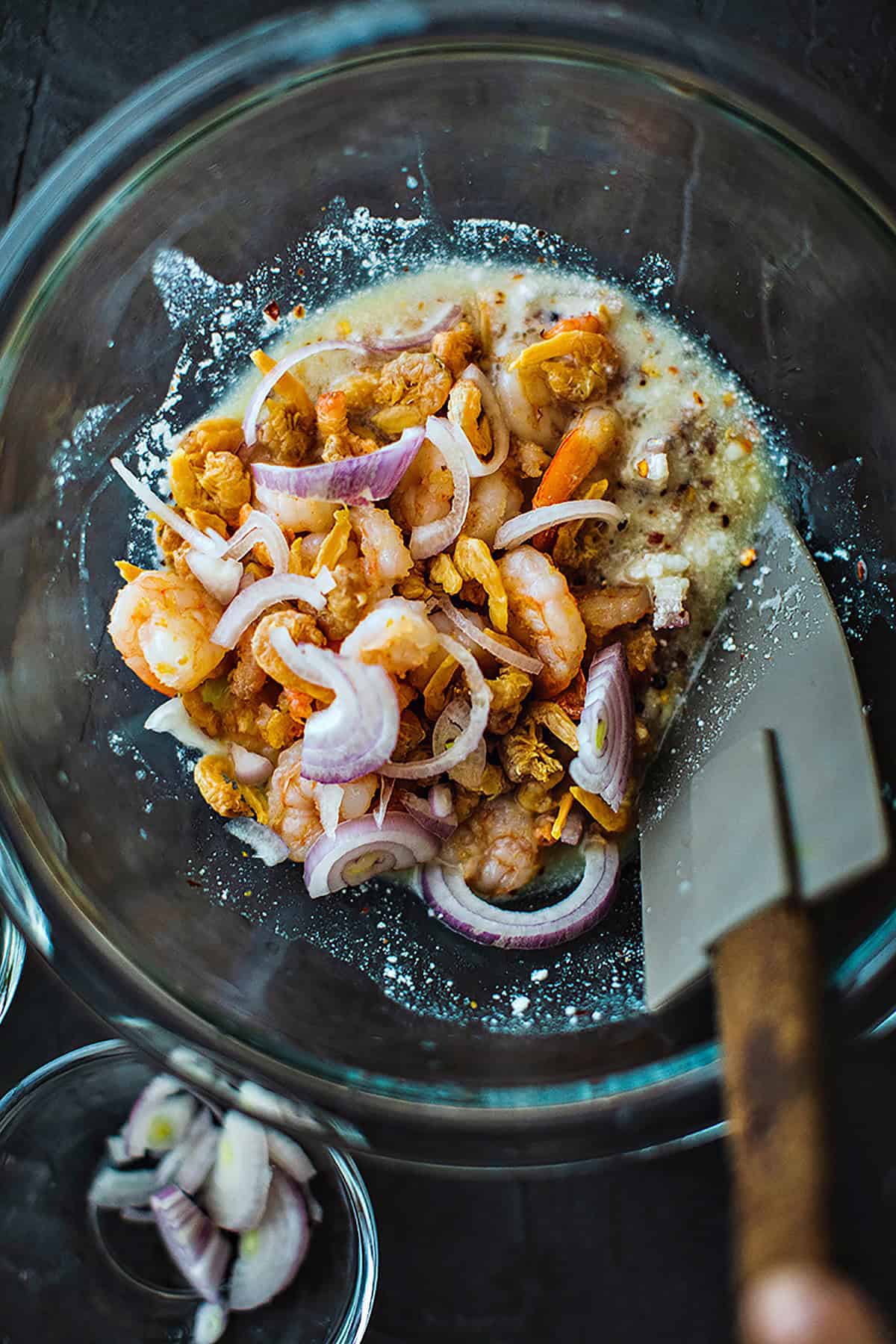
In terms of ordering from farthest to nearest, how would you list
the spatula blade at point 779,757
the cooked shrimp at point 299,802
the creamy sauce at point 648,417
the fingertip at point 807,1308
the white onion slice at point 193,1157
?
the white onion slice at point 193,1157 → the creamy sauce at point 648,417 → the cooked shrimp at point 299,802 → the spatula blade at point 779,757 → the fingertip at point 807,1308

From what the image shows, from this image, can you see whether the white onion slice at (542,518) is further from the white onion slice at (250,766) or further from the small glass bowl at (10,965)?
the small glass bowl at (10,965)

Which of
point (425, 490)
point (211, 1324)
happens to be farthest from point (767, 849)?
point (211, 1324)

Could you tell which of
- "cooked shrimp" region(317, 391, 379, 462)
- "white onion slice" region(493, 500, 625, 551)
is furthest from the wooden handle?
"cooked shrimp" region(317, 391, 379, 462)

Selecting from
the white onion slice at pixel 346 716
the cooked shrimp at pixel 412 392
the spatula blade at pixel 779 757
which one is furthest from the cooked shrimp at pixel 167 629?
the spatula blade at pixel 779 757

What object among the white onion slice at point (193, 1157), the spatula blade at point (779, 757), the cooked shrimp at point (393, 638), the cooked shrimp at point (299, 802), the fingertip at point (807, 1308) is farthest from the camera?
the white onion slice at point (193, 1157)

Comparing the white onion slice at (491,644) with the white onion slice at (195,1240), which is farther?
the white onion slice at (195,1240)

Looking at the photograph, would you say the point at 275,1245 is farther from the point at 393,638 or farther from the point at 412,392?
the point at 412,392

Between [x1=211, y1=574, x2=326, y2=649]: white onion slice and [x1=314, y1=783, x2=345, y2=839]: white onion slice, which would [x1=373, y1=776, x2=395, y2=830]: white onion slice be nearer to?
[x1=314, y1=783, x2=345, y2=839]: white onion slice
